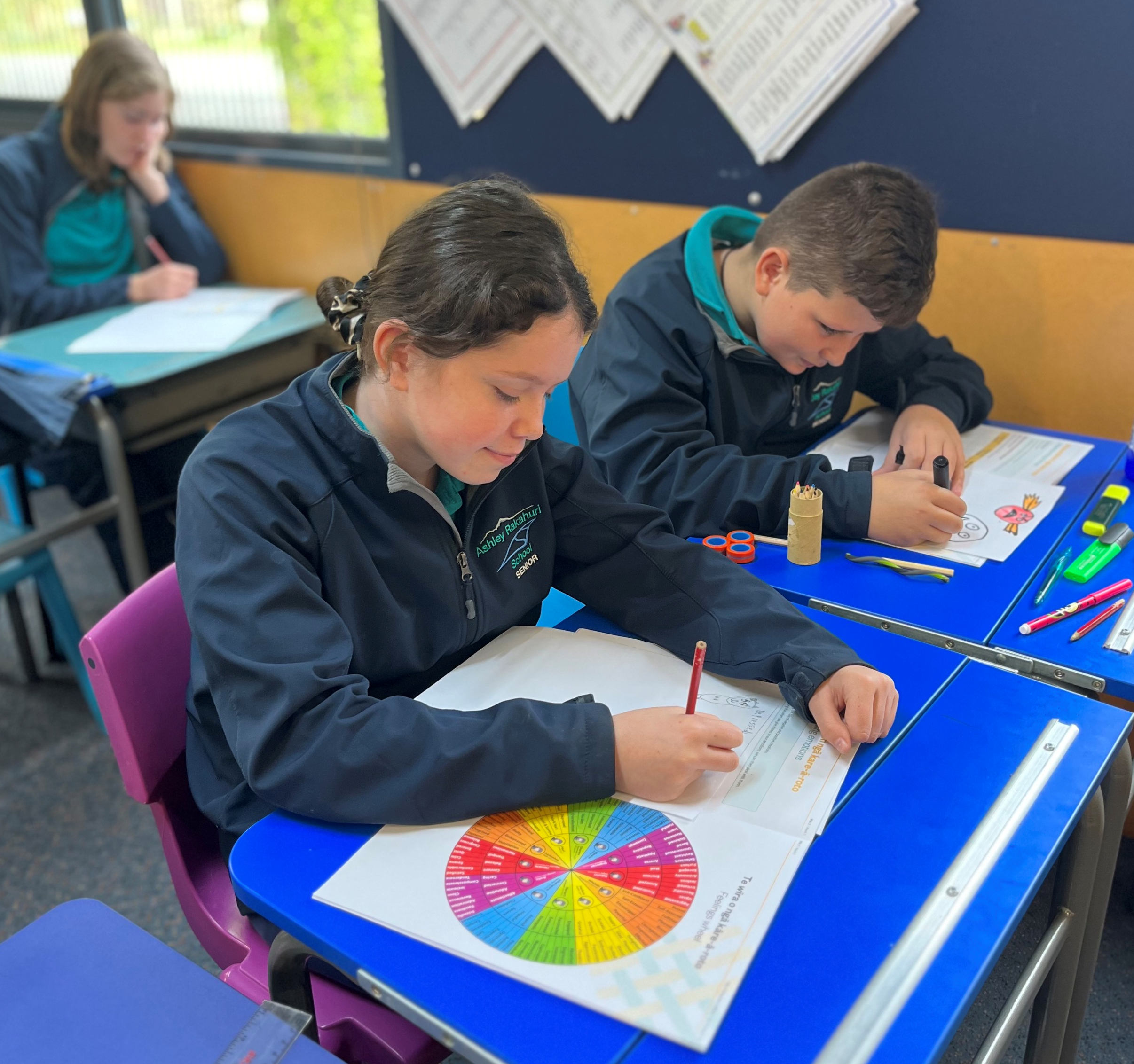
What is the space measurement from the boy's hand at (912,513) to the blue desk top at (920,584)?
0.08 ft

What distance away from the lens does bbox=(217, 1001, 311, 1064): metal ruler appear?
2.36 feet

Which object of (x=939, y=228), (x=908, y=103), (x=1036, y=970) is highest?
(x=908, y=103)

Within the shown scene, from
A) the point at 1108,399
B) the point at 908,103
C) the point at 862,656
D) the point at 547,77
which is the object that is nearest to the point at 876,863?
the point at 862,656

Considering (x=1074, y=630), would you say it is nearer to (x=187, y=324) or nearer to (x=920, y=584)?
(x=920, y=584)

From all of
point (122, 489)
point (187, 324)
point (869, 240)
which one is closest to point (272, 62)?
point (187, 324)

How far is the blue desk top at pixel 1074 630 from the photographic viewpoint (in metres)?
1.09

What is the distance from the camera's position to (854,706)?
0.96 meters

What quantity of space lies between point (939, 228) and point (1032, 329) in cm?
28

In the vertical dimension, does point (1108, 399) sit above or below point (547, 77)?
below

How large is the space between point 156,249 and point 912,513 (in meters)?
2.48

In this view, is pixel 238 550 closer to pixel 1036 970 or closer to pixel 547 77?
pixel 1036 970

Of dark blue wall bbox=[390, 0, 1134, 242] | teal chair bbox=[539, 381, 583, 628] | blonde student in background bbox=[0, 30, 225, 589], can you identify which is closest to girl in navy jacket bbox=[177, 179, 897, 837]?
teal chair bbox=[539, 381, 583, 628]

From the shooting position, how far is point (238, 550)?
907 millimetres

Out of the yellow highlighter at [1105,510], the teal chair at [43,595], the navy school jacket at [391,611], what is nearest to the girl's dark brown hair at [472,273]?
the navy school jacket at [391,611]
